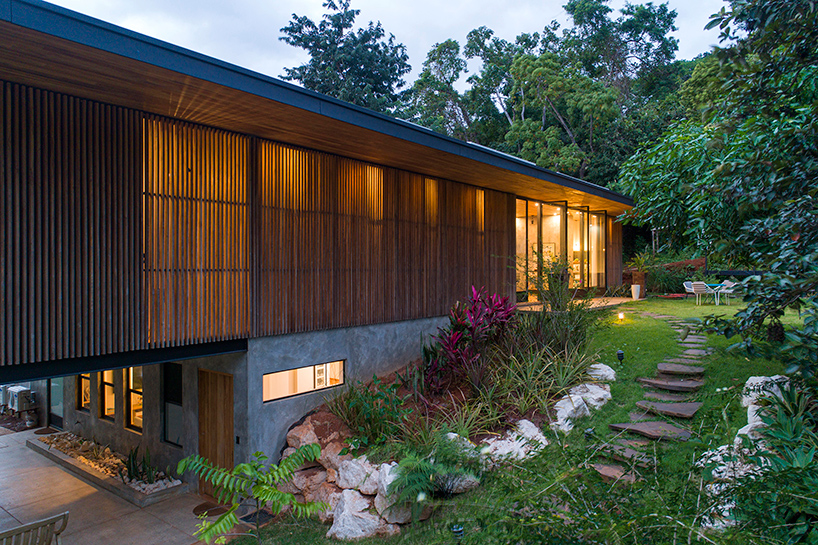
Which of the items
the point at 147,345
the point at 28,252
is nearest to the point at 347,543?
Answer: the point at 147,345

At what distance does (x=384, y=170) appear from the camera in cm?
865

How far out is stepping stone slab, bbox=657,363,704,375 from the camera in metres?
6.42


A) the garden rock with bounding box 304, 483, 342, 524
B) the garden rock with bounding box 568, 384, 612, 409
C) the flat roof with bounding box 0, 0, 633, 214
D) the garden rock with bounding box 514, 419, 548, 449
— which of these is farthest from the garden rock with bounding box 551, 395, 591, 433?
the flat roof with bounding box 0, 0, 633, 214

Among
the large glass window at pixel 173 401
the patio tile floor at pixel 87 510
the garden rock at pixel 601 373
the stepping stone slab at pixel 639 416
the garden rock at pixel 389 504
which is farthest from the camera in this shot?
the large glass window at pixel 173 401

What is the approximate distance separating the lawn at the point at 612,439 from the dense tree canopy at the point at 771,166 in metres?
0.54

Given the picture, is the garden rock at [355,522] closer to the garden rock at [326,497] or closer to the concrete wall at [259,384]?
the garden rock at [326,497]

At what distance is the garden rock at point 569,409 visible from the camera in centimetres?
580

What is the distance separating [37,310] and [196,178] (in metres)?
2.31

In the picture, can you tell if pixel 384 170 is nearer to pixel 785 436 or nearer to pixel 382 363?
pixel 382 363

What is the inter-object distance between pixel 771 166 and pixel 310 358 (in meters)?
5.99

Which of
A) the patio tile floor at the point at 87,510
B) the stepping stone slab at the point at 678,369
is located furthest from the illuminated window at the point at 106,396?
the stepping stone slab at the point at 678,369

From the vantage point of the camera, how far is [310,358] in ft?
24.0

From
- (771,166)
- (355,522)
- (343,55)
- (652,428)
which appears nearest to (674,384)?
(652,428)

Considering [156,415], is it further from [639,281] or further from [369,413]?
[639,281]
